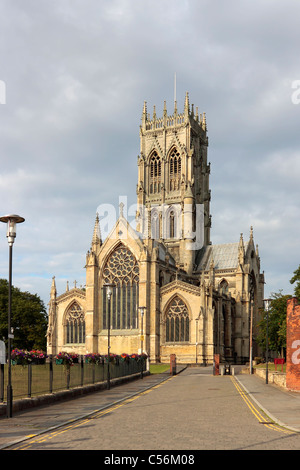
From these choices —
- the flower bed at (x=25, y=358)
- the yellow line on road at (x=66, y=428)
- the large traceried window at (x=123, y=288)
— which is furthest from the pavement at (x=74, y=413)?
the large traceried window at (x=123, y=288)

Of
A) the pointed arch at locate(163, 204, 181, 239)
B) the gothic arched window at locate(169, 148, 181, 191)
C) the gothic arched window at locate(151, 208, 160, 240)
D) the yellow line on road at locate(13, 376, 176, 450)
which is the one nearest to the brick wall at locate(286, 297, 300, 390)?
the yellow line on road at locate(13, 376, 176, 450)

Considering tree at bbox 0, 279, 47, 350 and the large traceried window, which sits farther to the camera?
tree at bbox 0, 279, 47, 350

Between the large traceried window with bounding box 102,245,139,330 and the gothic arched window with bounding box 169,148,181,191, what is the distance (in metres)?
19.5

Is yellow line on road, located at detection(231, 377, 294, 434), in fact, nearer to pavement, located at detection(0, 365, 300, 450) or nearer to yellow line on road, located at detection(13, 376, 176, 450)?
pavement, located at detection(0, 365, 300, 450)

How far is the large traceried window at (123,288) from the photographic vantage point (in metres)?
64.3

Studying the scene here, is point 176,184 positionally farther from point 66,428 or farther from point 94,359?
point 66,428

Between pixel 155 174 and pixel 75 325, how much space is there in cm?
2865

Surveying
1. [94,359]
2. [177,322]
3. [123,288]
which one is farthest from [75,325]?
[94,359]

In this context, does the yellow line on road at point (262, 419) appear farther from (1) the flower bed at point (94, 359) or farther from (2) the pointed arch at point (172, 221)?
(2) the pointed arch at point (172, 221)

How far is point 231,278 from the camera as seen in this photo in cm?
7650

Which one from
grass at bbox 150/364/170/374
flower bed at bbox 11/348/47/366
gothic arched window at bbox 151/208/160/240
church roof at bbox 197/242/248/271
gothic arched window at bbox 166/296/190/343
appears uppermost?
gothic arched window at bbox 151/208/160/240

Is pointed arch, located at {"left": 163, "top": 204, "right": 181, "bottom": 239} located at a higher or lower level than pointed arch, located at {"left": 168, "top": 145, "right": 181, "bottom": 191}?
lower

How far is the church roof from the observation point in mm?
78188

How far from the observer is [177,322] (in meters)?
62.5
